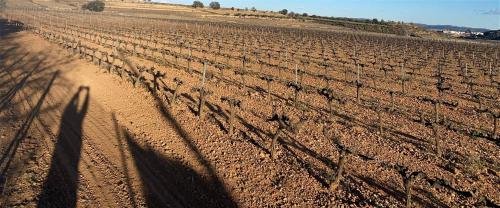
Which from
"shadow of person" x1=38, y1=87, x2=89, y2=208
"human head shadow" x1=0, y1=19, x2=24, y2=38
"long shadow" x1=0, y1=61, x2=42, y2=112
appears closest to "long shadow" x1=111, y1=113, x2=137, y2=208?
"shadow of person" x1=38, y1=87, x2=89, y2=208

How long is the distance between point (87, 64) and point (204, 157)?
1636 cm

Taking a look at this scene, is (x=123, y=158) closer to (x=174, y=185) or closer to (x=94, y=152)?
(x=94, y=152)

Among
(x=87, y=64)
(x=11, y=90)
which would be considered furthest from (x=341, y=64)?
(x=11, y=90)

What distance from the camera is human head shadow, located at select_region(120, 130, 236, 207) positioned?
1028 cm

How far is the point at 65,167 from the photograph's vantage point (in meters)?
11.7

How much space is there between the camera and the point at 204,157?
42.0ft

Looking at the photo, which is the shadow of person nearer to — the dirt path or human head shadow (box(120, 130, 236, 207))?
the dirt path

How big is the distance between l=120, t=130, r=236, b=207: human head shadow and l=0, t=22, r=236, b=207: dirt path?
21 mm

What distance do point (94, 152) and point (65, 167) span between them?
3.99 feet

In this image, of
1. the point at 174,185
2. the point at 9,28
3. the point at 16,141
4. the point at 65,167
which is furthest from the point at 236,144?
the point at 9,28

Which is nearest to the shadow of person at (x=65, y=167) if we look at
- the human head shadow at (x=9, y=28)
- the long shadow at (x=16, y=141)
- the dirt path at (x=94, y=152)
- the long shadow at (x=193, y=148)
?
the dirt path at (x=94, y=152)

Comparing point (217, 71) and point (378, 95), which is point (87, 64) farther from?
point (378, 95)

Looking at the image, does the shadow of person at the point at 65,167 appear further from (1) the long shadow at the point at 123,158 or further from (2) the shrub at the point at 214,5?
(2) the shrub at the point at 214,5

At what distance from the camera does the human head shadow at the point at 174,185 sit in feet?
33.7
